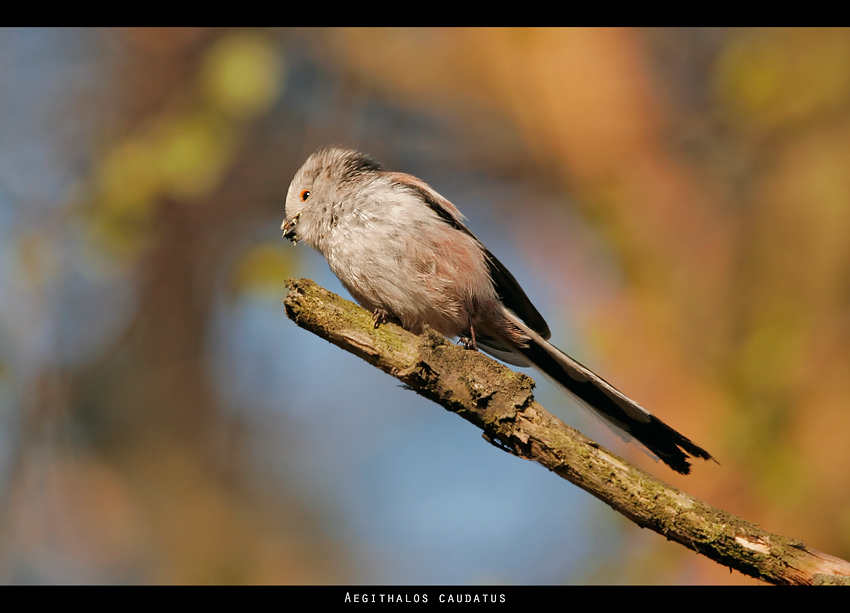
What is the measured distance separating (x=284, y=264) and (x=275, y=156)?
458 cm

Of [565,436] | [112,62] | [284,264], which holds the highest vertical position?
[112,62]

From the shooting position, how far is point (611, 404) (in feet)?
11.8

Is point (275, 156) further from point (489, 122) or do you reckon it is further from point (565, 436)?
point (565, 436)

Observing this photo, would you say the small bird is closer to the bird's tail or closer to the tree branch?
the bird's tail

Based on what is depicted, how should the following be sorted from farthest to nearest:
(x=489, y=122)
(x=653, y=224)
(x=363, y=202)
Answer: (x=489, y=122) → (x=653, y=224) → (x=363, y=202)

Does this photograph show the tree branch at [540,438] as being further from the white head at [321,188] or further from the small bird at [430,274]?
the white head at [321,188]

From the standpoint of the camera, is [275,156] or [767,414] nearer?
[767,414]

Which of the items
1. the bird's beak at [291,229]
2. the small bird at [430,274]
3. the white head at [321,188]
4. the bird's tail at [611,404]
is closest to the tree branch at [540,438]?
the bird's tail at [611,404]

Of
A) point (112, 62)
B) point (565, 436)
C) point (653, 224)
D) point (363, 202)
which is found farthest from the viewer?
point (112, 62)

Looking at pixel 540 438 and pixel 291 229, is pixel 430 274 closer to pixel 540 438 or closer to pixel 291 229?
pixel 291 229

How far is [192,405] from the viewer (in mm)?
9000

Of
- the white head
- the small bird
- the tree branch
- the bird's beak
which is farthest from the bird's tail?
the bird's beak

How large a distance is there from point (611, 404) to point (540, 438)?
96 cm

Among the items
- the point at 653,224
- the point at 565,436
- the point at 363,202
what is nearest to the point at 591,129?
the point at 653,224
